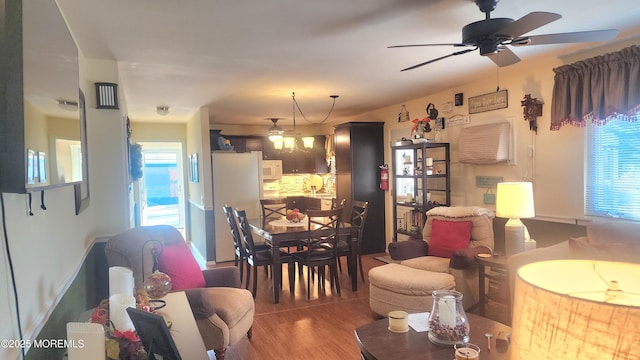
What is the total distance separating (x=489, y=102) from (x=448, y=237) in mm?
1673

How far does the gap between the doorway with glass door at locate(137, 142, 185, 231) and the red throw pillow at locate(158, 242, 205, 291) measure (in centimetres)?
501

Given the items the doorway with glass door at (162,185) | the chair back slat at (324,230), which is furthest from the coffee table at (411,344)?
the doorway with glass door at (162,185)

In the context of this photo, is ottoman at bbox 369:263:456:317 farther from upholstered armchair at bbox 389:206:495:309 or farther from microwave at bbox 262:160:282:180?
microwave at bbox 262:160:282:180

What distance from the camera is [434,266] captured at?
3.76 meters

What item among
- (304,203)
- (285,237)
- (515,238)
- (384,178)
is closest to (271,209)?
(285,237)

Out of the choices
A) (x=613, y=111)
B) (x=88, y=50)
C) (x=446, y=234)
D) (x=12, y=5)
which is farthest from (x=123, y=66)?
(x=613, y=111)

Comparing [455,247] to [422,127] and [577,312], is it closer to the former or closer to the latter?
[422,127]

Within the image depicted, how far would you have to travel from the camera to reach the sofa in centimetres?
343

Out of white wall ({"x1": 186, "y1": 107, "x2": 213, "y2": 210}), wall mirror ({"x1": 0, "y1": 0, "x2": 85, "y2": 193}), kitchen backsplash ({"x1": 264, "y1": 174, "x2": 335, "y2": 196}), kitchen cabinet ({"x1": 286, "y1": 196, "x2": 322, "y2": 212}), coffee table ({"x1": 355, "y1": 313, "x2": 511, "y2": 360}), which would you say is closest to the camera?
wall mirror ({"x1": 0, "y1": 0, "x2": 85, "y2": 193})

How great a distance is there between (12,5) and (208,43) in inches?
79.8

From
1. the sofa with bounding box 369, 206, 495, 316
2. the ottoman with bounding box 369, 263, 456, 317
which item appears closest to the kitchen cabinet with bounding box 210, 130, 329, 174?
the sofa with bounding box 369, 206, 495, 316

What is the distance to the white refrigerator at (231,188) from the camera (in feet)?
20.2

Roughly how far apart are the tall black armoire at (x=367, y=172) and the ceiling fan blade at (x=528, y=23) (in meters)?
4.22

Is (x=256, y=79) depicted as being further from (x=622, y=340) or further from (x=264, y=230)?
(x=622, y=340)
